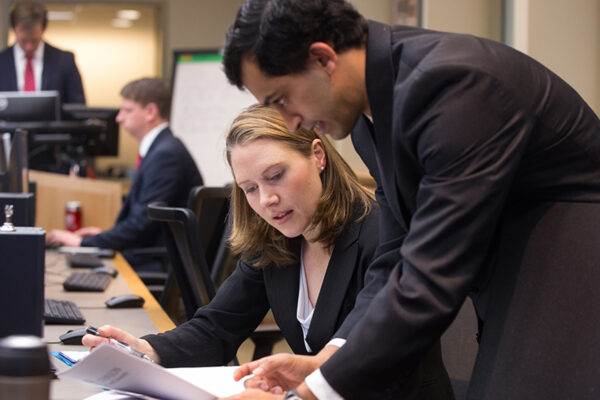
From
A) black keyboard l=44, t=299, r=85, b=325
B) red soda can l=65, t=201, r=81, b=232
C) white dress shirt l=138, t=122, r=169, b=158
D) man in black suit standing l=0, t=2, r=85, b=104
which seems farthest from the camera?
man in black suit standing l=0, t=2, r=85, b=104

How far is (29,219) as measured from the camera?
2275 millimetres

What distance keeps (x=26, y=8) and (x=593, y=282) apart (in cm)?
451

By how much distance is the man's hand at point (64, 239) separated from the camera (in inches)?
144

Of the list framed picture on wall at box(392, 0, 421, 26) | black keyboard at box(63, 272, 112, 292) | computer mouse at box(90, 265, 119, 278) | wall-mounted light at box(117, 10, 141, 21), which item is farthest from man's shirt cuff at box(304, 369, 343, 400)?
wall-mounted light at box(117, 10, 141, 21)

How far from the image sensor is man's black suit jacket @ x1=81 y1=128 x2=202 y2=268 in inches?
143

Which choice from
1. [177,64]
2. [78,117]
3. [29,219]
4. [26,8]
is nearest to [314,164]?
[29,219]

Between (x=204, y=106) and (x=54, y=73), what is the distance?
129 cm

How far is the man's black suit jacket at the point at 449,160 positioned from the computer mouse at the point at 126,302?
1371 millimetres

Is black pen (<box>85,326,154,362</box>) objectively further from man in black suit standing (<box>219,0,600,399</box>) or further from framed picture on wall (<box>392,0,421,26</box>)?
framed picture on wall (<box>392,0,421,26</box>)

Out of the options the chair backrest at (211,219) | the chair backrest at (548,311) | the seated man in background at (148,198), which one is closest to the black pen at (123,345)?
the chair backrest at (548,311)

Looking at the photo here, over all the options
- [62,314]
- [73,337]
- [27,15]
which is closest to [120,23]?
[27,15]

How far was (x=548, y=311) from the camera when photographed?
3.58 ft

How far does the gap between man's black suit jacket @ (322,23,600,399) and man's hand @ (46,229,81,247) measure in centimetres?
282

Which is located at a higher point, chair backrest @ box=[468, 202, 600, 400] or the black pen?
chair backrest @ box=[468, 202, 600, 400]
